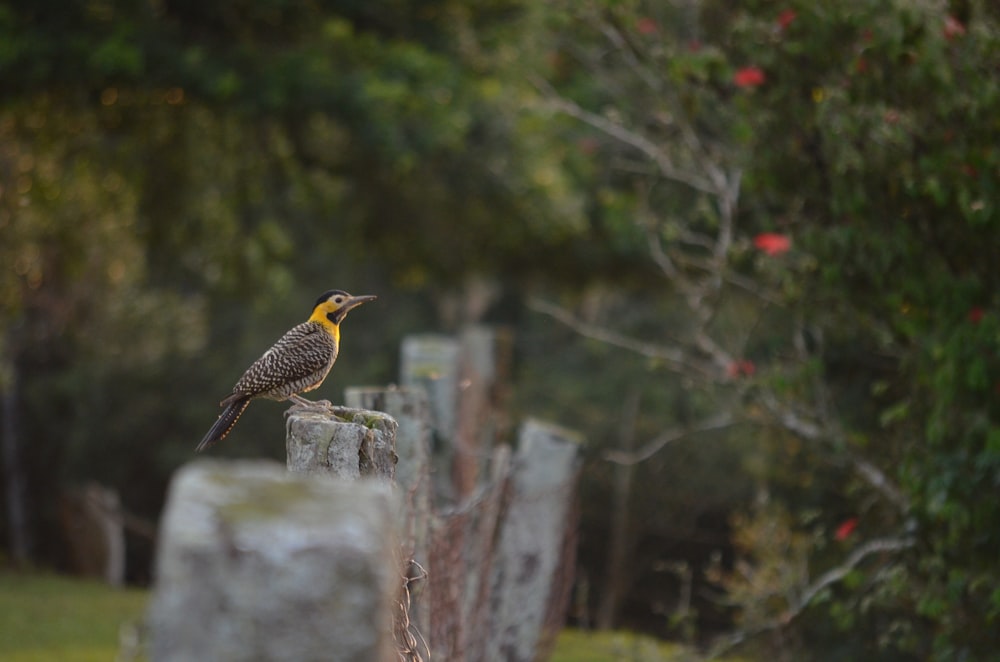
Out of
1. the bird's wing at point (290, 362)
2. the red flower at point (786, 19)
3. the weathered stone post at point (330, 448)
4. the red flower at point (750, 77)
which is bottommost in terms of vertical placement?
the weathered stone post at point (330, 448)

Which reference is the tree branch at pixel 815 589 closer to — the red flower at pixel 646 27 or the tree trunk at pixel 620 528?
the red flower at pixel 646 27

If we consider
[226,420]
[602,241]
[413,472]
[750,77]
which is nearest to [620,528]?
[602,241]

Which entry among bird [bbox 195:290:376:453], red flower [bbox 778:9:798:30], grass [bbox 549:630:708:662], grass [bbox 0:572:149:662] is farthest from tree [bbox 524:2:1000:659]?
grass [bbox 0:572:149:662]

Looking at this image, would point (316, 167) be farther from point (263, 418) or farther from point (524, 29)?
point (263, 418)

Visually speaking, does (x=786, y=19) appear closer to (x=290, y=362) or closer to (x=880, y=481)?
(x=880, y=481)

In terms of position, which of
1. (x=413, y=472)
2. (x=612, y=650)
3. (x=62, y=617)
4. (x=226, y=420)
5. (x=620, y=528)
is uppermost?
(x=226, y=420)

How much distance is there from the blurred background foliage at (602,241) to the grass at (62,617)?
9.49 ft

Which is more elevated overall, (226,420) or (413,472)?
(226,420)

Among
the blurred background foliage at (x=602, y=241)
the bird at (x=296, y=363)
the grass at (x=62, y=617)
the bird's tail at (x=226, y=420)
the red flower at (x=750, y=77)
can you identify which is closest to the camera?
the bird's tail at (x=226, y=420)

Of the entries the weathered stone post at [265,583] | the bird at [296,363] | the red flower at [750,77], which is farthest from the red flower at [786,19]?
the weathered stone post at [265,583]

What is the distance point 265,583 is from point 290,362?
3.07m

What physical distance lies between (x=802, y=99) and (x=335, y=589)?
16.8ft

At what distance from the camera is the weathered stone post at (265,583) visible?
1550 mm

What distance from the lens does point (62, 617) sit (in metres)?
13.1
